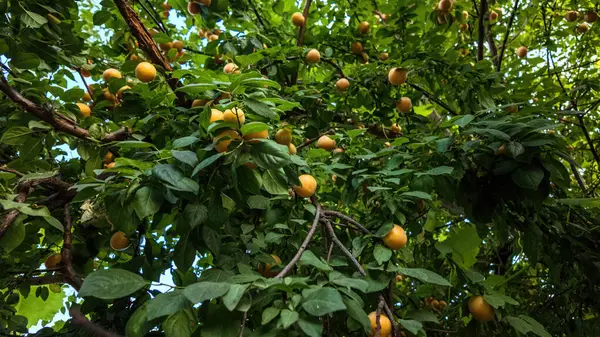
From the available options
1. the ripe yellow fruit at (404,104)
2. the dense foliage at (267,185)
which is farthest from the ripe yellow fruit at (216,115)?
the ripe yellow fruit at (404,104)

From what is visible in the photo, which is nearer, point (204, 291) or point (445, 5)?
point (204, 291)

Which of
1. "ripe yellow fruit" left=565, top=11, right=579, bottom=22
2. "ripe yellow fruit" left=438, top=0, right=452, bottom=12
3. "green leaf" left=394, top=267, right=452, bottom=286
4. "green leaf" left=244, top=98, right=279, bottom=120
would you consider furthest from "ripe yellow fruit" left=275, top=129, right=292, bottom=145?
"ripe yellow fruit" left=565, top=11, right=579, bottom=22

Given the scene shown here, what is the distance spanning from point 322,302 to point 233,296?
191 millimetres

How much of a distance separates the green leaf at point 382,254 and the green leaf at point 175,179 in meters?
0.59

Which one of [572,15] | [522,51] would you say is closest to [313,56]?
[522,51]

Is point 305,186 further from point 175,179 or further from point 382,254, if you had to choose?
point 175,179

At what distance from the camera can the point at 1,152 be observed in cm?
236

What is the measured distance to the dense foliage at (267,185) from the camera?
4.05ft

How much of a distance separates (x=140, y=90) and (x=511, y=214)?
5.33 ft

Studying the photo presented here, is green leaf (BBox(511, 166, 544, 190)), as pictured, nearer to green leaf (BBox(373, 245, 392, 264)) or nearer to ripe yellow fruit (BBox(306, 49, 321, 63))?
green leaf (BBox(373, 245, 392, 264))

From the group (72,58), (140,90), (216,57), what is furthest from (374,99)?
(72,58)

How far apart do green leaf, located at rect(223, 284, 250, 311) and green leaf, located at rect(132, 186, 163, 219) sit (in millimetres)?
347

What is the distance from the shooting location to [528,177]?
160 cm

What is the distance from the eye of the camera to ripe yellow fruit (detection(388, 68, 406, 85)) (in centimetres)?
244
